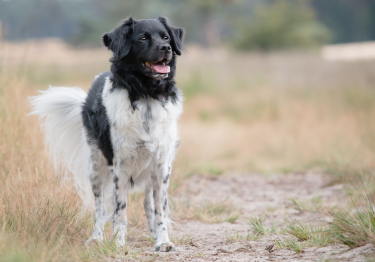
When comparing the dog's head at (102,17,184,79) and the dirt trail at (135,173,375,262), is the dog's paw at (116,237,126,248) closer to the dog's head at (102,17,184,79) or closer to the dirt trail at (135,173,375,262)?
the dirt trail at (135,173,375,262)

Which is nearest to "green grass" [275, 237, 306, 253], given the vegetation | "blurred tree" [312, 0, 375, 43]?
the vegetation

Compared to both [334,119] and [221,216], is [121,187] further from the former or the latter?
[334,119]

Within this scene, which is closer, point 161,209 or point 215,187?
point 161,209

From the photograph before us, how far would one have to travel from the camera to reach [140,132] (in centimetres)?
347

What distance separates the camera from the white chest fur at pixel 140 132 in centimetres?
347

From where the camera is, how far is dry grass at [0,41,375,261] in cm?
324

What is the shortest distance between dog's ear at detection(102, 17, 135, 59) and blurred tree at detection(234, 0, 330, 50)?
23.1 metres

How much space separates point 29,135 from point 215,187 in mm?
2660

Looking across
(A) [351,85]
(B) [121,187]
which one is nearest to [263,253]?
(B) [121,187]

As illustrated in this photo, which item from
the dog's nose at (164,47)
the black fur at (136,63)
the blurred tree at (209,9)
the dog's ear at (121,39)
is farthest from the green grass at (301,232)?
the blurred tree at (209,9)

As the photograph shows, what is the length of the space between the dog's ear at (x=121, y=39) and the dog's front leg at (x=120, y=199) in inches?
37.2

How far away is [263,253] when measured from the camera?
3.17 metres

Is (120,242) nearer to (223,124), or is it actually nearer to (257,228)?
(257,228)

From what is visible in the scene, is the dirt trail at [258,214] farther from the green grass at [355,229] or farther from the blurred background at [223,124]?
the blurred background at [223,124]
